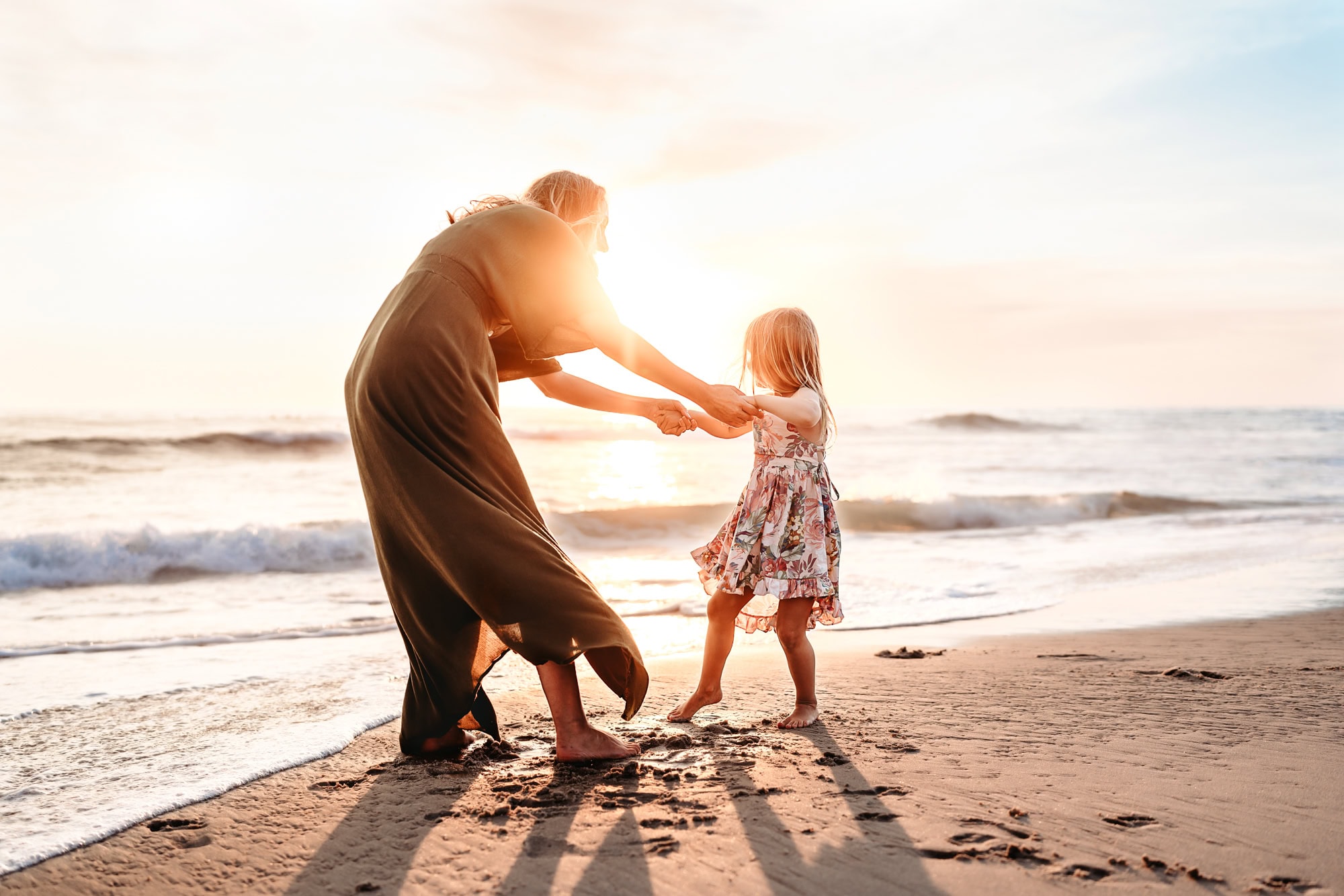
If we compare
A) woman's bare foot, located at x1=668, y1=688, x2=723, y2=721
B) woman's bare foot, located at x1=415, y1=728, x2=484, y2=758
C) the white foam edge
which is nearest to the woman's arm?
woman's bare foot, located at x1=668, y1=688, x2=723, y2=721

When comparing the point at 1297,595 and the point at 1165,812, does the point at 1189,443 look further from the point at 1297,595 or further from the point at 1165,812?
the point at 1165,812

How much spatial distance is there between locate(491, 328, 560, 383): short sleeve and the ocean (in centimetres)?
148

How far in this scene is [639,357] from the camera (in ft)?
9.74

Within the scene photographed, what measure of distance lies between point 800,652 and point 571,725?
1046 mm

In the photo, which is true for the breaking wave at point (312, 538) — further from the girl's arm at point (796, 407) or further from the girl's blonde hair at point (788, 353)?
the girl's arm at point (796, 407)

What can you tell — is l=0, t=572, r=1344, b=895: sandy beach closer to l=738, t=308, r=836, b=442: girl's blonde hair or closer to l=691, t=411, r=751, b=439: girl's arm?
l=691, t=411, r=751, b=439: girl's arm

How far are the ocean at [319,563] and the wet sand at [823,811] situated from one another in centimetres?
38

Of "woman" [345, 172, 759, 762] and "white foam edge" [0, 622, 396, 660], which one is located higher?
"woman" [345, 172, 759, 762]

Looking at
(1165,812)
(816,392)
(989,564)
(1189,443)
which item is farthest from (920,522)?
(1189,443)

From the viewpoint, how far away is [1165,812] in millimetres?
2428

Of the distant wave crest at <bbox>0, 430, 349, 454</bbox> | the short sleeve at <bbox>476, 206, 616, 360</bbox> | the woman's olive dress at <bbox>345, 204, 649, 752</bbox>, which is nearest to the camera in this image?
the woman's olive dress at <bbox>345, 204, 649, 752</bbox>

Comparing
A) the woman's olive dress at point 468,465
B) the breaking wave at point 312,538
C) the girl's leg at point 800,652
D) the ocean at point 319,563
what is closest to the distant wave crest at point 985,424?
the ocean at point 319,563

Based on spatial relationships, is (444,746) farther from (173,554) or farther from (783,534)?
(173,554)

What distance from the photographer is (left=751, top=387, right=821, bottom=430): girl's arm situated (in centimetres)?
361
